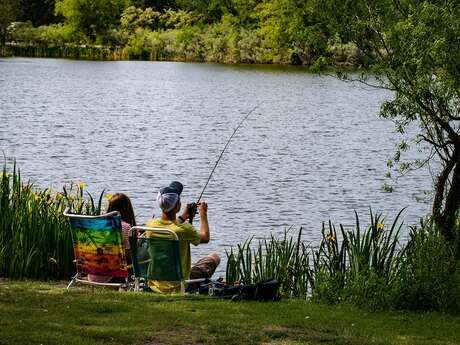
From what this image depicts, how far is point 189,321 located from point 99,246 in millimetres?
1873

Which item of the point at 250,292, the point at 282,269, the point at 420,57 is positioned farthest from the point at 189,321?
the point at 420,57

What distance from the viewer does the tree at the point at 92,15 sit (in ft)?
331

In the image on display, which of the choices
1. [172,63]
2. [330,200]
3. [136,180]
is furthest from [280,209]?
[172,63]

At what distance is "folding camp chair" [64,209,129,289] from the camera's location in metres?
8.91

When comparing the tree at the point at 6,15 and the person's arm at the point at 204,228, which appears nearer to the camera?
the person's arm at the point at 204,228

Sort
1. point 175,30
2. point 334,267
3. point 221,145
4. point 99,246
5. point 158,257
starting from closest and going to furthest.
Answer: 1. point 158,257
2. point 99,246
3. point 334,267
4. point 221,145
5. point 175,30

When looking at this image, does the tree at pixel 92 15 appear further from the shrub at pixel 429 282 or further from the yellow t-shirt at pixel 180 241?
the yellow t-shirt at pixel 180 241

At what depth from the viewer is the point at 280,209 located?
19984mm

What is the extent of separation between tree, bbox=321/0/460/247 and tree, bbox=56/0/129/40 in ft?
297

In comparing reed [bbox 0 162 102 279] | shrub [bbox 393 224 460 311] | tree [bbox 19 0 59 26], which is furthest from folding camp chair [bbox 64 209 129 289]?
tree [bbox 19 0 59 26]

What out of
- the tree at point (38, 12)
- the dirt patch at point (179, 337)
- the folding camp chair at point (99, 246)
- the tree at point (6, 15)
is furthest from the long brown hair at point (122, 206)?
the tree at point (38, 12)

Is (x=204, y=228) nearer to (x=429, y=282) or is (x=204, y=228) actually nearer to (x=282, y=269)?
(x=282, y=269)

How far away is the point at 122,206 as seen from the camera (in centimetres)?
982

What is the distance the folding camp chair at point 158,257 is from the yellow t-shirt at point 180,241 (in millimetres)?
62
